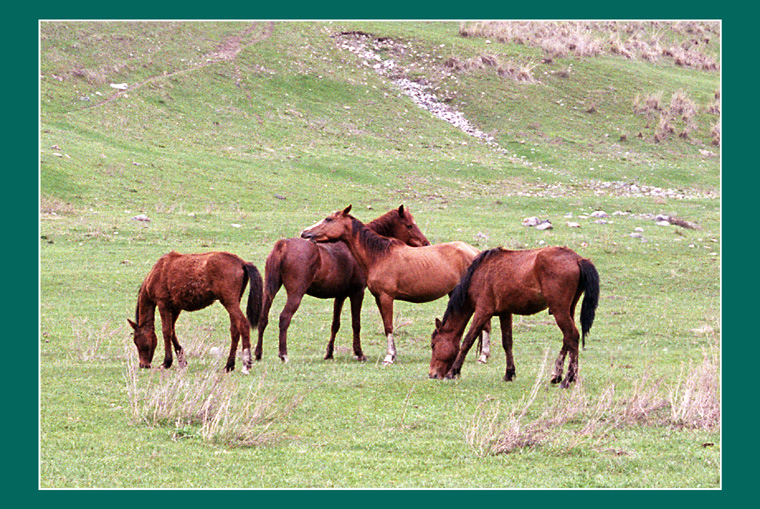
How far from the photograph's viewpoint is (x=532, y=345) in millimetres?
18062

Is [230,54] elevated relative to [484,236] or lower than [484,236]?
→ elevated

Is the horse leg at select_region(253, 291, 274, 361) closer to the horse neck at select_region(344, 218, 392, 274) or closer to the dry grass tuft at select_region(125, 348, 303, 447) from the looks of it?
the horse neck at select_region(344, 218, 392, 274)

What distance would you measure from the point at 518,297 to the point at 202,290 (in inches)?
179

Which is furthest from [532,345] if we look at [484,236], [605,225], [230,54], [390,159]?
[230,54]

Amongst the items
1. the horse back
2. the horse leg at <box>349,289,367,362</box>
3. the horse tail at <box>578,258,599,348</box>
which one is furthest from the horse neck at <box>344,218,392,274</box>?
the horse tail at <box>578,258,599,348</box>

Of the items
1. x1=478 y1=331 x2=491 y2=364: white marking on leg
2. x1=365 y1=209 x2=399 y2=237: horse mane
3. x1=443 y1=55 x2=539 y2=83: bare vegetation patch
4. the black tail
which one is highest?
x1=443 y1=55 x2=539 y2=83: bare vegetation patch

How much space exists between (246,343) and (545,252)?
455 cm

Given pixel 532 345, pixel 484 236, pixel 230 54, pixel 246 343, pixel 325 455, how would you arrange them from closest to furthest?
pixel 325 455 < pixel 246 343 < pixel 532 345 < pixel 484 236 < pixel 230 54

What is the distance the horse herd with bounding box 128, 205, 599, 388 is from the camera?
41.8 ft

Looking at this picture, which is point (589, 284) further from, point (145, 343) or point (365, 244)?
point (145, 343)

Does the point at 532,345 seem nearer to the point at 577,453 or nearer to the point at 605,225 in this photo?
the point at 577,453

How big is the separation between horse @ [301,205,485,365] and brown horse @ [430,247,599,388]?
191 centimetres

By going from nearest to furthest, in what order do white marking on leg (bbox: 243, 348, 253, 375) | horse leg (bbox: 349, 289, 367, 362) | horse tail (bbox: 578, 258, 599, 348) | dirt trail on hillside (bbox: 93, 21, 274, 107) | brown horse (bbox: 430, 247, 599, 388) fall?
horse tail (bbox: 578, 258, 599, 348) < brown horse (bbox: 430, 247, 599, 388) < white marking on leg (bbox: 243, 348, 253, 375) < horse leg (bbox: 349, 289, 367, 362) < dirt trail on hillside (bbox: 93, 21, 274, 107)

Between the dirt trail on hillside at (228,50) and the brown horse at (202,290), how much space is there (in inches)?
1386
